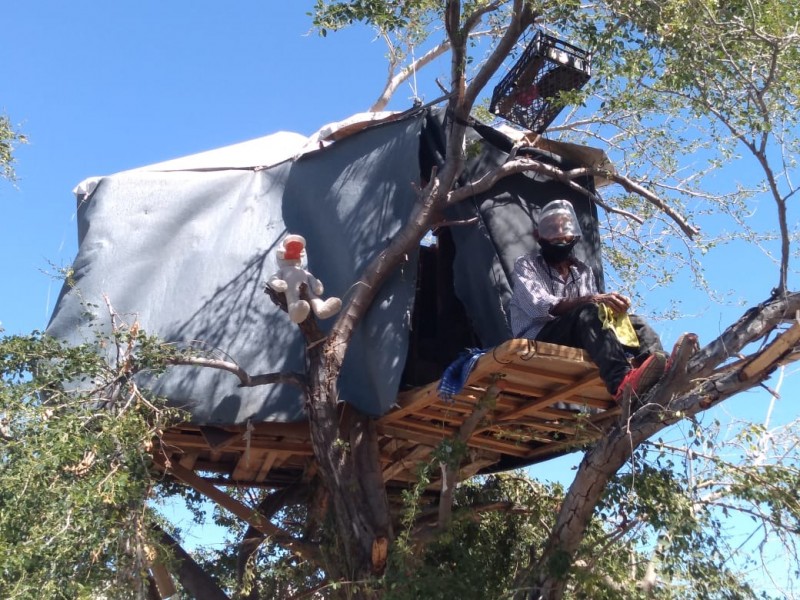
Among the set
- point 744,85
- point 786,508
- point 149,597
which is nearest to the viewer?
point 786,508

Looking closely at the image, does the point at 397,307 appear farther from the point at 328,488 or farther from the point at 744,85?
the point at 744,85

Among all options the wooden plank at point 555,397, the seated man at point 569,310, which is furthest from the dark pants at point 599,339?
the wooden plank at point 555,397

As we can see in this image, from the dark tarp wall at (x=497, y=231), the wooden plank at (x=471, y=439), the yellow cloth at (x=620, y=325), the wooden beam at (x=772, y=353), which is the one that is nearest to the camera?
the wooden beam at (x=772, y=353)

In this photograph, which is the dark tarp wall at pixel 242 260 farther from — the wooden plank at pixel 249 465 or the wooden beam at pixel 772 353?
the wooden beam at pixel 772 353

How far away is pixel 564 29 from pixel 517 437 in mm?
2828

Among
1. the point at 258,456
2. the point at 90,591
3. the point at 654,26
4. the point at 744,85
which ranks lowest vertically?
the point at 90,591

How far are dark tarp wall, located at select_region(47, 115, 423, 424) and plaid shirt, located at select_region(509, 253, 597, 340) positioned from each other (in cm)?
80

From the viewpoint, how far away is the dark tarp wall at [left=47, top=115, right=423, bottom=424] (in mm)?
6578

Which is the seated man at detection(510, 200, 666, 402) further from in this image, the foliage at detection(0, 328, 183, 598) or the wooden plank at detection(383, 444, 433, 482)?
the foliage at detection(0, 328, 183, 598)

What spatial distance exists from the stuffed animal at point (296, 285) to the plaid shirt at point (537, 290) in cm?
113

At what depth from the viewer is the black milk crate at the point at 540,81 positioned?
6.99 meters

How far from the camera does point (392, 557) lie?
230 inches

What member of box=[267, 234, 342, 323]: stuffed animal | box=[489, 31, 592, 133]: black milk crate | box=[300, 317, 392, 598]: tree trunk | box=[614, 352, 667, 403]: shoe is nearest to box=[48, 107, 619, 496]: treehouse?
box=[300, 317, 392, 598]: tree trunk

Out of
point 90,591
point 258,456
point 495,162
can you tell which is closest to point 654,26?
point 495,162
